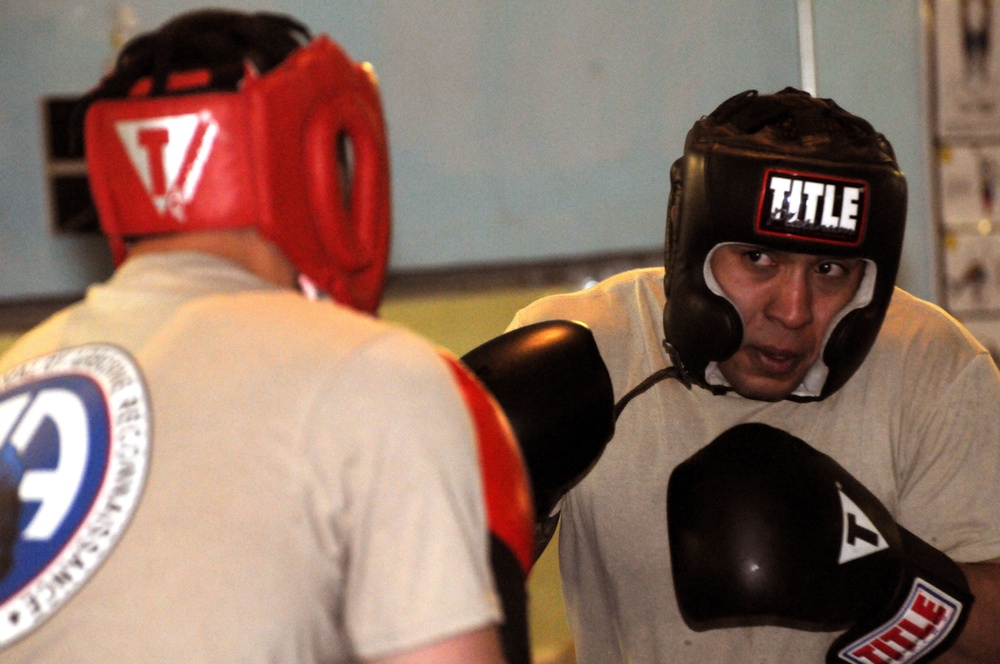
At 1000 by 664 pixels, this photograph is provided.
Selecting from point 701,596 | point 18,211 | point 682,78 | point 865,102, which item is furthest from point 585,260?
point 701,596

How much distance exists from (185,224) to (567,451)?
0.46m

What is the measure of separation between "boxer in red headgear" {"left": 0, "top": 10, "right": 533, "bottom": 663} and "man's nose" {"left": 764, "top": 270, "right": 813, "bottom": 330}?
76 cm

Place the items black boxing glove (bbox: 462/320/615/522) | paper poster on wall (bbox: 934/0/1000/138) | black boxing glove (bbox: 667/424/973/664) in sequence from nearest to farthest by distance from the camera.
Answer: black boxing glove (bbox: 462/320/615/522)
black boxing glove (bbox: 667/424/973/664)
paper poster on wall (bbox: 934/0/1000/138)

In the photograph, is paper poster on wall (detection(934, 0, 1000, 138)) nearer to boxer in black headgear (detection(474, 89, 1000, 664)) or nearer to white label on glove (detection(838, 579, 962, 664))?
boxer in black headgear (detection(474, 89, 1000, 664))

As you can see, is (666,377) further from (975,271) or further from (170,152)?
(975,271)

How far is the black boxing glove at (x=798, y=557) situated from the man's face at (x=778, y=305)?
5.0 inches

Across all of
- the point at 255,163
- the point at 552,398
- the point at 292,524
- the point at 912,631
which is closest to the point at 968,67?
the point at 912,631

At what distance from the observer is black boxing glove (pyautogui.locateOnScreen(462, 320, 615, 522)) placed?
112cm

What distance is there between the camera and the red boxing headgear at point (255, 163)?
0.82 m

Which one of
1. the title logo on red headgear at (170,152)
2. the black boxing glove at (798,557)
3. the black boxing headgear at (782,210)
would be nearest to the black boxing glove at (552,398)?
the black boxing glove at (798,557)

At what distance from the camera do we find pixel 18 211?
2863mm

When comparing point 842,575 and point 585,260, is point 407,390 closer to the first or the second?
point 842,575

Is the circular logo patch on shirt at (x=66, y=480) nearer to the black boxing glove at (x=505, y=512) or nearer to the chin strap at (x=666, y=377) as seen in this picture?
the black boxing glove at (x=505, y=512)

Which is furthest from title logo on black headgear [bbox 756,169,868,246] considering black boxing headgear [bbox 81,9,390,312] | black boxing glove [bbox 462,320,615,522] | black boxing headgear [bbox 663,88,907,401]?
black boxing headgear [bbox 81,9,390,312]
